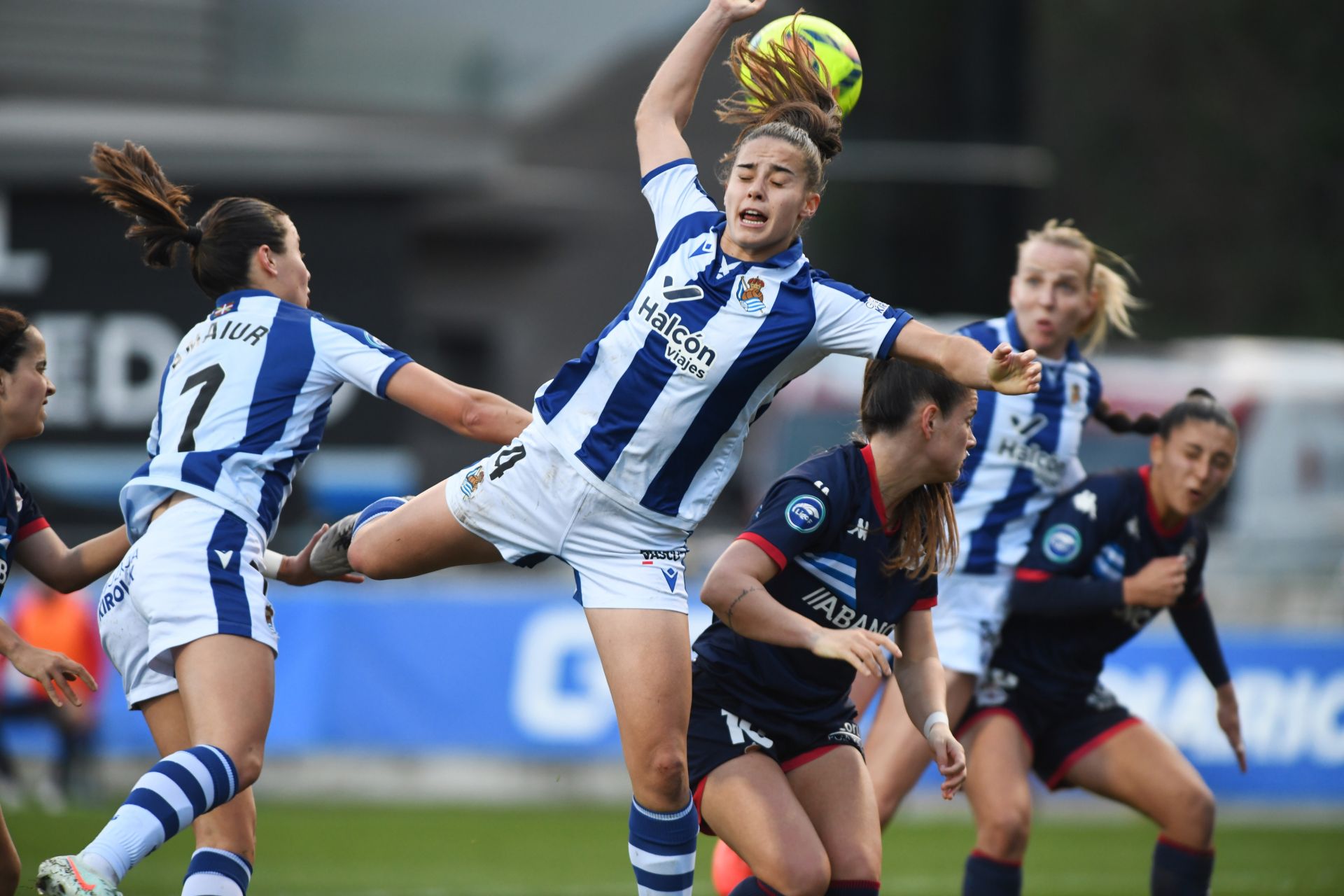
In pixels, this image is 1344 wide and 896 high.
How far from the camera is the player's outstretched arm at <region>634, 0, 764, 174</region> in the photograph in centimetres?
503

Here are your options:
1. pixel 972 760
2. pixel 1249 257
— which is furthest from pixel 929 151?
pixel 1249 257

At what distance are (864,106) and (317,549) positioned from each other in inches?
586

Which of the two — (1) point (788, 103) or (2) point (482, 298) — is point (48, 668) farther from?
(2) point (482, 298)

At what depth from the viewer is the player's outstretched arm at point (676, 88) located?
5.03 meters

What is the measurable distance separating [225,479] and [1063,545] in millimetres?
2946

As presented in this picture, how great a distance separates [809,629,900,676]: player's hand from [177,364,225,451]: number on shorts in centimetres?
192

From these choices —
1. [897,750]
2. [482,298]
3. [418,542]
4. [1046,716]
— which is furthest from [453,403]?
[482,298]

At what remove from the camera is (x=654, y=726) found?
4.47m

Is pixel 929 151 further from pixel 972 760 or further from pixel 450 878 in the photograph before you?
pixel 972 760

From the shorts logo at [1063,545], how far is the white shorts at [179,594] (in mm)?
2769

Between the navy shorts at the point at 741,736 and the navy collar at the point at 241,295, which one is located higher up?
the navy collar at the point at 241,295

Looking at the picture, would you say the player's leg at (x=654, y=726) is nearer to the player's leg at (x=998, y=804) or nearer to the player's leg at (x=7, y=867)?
the player's leg at (x=998, y=804)

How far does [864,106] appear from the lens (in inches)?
742

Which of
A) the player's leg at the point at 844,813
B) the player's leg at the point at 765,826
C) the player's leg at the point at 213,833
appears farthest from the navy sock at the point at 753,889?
the player's leg at the point at 213,833
